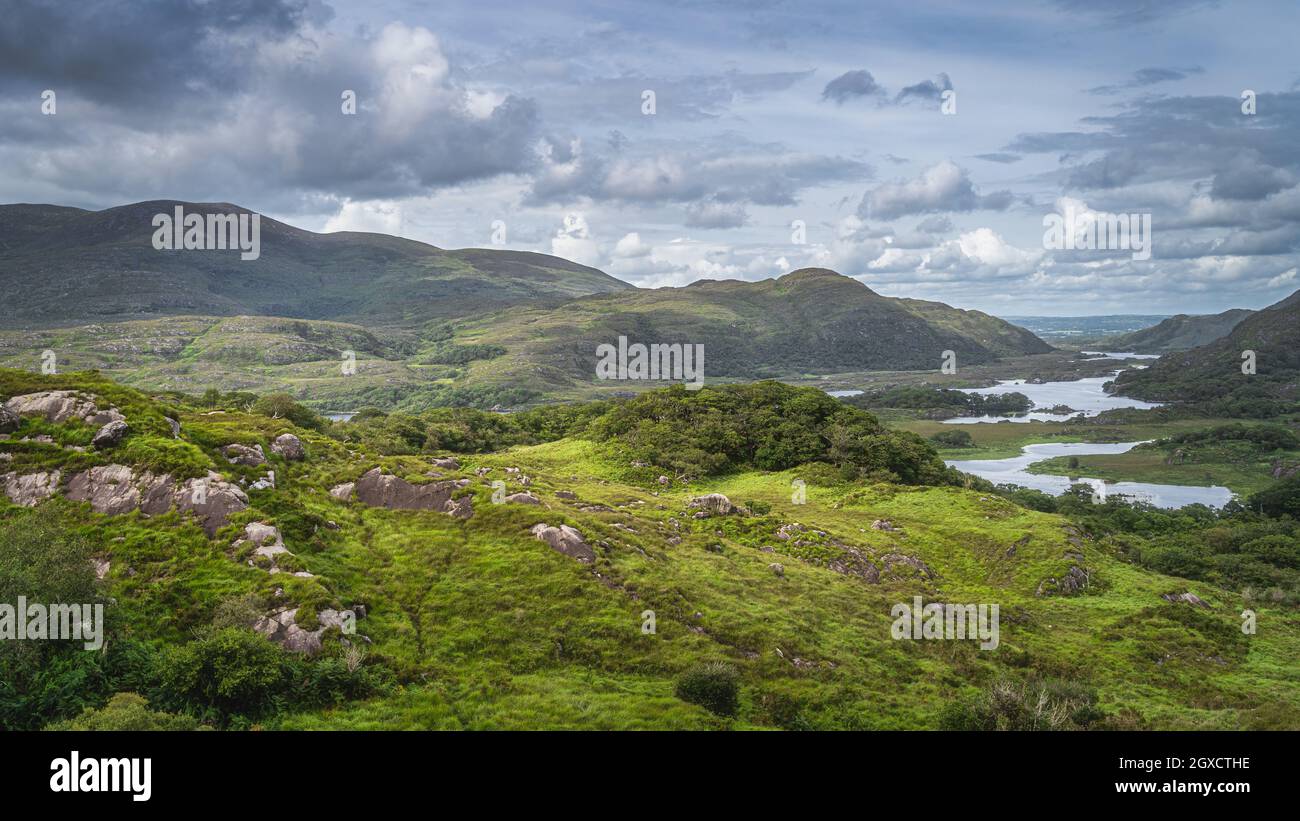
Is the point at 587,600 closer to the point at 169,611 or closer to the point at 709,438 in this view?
the point at 169,611

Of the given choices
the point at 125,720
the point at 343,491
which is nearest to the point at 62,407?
the point at 343,491

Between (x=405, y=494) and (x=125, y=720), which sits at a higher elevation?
(x=405, y=494)

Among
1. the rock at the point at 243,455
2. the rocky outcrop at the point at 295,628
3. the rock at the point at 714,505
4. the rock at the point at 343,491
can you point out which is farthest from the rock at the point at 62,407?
the rock at the point at 714,505

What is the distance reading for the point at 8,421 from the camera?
31703 mm

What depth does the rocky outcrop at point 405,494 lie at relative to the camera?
1499 inches

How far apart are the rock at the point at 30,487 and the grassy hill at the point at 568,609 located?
0.44 m

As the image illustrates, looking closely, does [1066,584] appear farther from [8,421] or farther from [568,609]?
[8,421]

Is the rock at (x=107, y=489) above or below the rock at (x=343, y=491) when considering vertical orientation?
above

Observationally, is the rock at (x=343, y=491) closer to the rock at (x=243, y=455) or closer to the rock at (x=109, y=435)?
the rock at (x=243, y=455)

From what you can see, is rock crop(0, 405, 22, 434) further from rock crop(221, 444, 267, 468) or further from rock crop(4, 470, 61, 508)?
rock crop(221, 444, 267, 468)

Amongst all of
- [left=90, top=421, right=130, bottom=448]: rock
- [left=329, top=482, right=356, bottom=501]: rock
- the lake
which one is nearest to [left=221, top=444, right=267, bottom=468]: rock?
[left=329, top=482, right=356, bottom=501]: rock

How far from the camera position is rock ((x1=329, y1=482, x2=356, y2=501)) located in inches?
1507

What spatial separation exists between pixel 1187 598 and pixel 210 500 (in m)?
54.2

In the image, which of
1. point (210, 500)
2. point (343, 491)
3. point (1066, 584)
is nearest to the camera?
point (210, 500)
